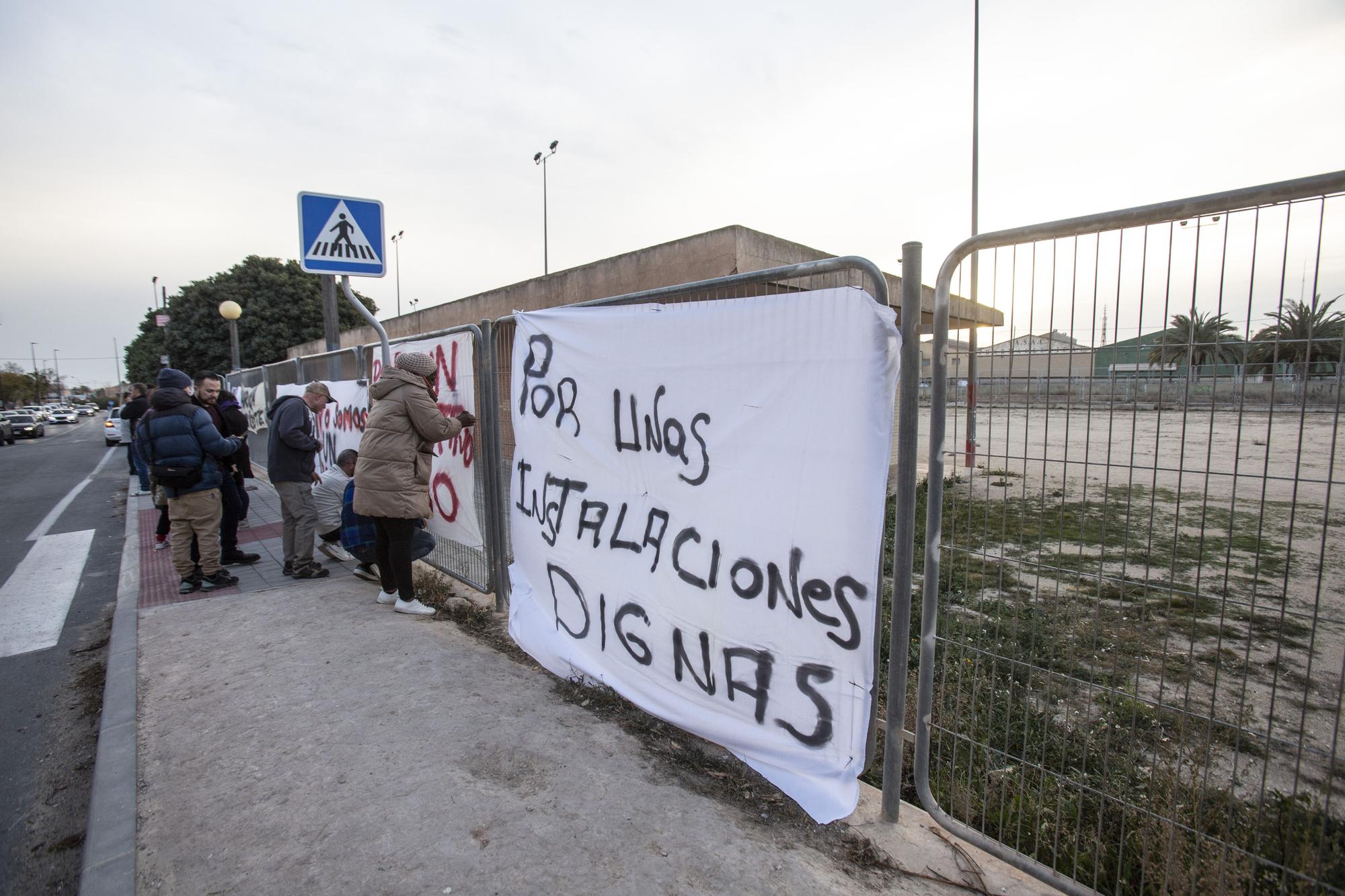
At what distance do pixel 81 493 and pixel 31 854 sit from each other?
12.7 meters

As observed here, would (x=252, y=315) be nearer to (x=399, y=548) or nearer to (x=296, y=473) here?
(x=296, y=473)

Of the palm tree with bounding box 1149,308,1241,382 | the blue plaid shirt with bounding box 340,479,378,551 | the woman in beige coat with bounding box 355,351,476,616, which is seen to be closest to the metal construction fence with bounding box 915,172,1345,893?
the palm tree with bounding box 1149,308,1241,382

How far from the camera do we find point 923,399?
238 cm

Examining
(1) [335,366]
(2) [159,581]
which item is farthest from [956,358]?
(1) [335,366]

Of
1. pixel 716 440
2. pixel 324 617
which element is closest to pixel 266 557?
pixel 324 617

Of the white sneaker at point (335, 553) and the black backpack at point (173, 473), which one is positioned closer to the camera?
the black backpack at point (173, 473)

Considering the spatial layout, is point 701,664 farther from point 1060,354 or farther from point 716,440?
point 1060,354

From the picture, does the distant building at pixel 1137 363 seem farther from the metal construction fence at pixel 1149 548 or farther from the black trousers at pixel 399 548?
the black trousers at pixel 399 548

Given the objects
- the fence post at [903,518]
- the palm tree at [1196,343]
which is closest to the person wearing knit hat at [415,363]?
the fence post at [903,518]

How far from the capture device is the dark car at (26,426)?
32.5m

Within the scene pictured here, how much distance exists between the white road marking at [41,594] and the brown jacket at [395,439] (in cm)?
260

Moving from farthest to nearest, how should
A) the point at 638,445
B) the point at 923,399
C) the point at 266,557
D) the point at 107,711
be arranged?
the point at 266,557, the point at 107,711, the point at 638,445, the point at 923,399

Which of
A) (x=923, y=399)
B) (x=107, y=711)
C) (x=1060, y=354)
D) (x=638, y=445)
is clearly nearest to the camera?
(x=1060, y=354)

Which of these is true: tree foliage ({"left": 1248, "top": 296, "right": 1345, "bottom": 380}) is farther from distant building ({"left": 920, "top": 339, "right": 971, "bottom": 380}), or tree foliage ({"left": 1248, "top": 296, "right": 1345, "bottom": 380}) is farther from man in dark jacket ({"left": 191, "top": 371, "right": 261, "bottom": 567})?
man in dark jacket ({"left": 191, "top": 371, "right": 261, "bottom": 567})
